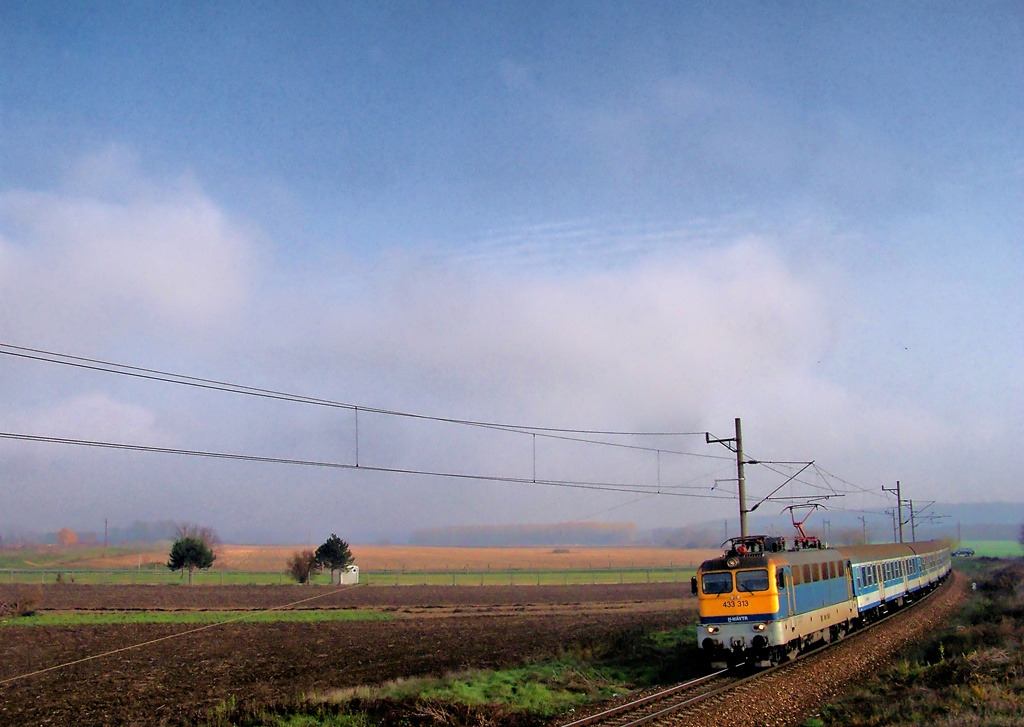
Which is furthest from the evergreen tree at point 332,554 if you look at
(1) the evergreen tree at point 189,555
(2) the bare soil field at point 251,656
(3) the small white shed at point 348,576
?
(2) the bare soil field at point 251,656

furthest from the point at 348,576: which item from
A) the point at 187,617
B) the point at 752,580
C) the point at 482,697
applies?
the point at 482,697

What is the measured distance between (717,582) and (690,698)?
664 cm

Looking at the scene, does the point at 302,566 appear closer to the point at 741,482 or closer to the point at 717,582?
the point at 741,482

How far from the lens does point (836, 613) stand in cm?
3166

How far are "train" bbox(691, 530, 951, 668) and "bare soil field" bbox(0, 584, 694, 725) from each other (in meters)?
8.34

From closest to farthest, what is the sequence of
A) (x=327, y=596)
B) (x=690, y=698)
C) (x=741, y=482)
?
(x=690, y=698) → (x=741, y=482) → (x=327, y=596)

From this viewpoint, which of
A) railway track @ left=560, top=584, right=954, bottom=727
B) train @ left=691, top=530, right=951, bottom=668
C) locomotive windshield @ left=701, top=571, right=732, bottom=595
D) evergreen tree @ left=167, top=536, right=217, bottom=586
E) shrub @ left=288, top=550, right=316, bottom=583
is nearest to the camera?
railway track @ left=560, top=584, right=954, bottom=727

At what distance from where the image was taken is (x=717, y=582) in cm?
2656

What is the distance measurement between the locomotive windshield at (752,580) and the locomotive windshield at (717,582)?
35cm

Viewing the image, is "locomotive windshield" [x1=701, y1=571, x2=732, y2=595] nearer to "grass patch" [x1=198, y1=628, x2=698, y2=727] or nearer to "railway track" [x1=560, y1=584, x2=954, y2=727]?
"railway track" [x1=560, y1=584, x2=954, y2=727]

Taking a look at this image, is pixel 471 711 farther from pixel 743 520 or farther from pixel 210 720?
pixel 743 520

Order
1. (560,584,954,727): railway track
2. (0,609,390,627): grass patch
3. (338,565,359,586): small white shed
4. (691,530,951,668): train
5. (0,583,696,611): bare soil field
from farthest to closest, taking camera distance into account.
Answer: (338,565,359,586): small white shed, (0,583,696,611): bare soil field, (0,609,390,627): grass patch, (691,530,951,668): train, (560,584,954,727): railway track

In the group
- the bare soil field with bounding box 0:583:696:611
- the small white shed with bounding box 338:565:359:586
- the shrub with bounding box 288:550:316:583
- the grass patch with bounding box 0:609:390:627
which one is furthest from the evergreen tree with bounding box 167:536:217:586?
the grass patch with bounding box 0:609:390:627

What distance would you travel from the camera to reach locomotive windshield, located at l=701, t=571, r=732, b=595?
26.2 metres
